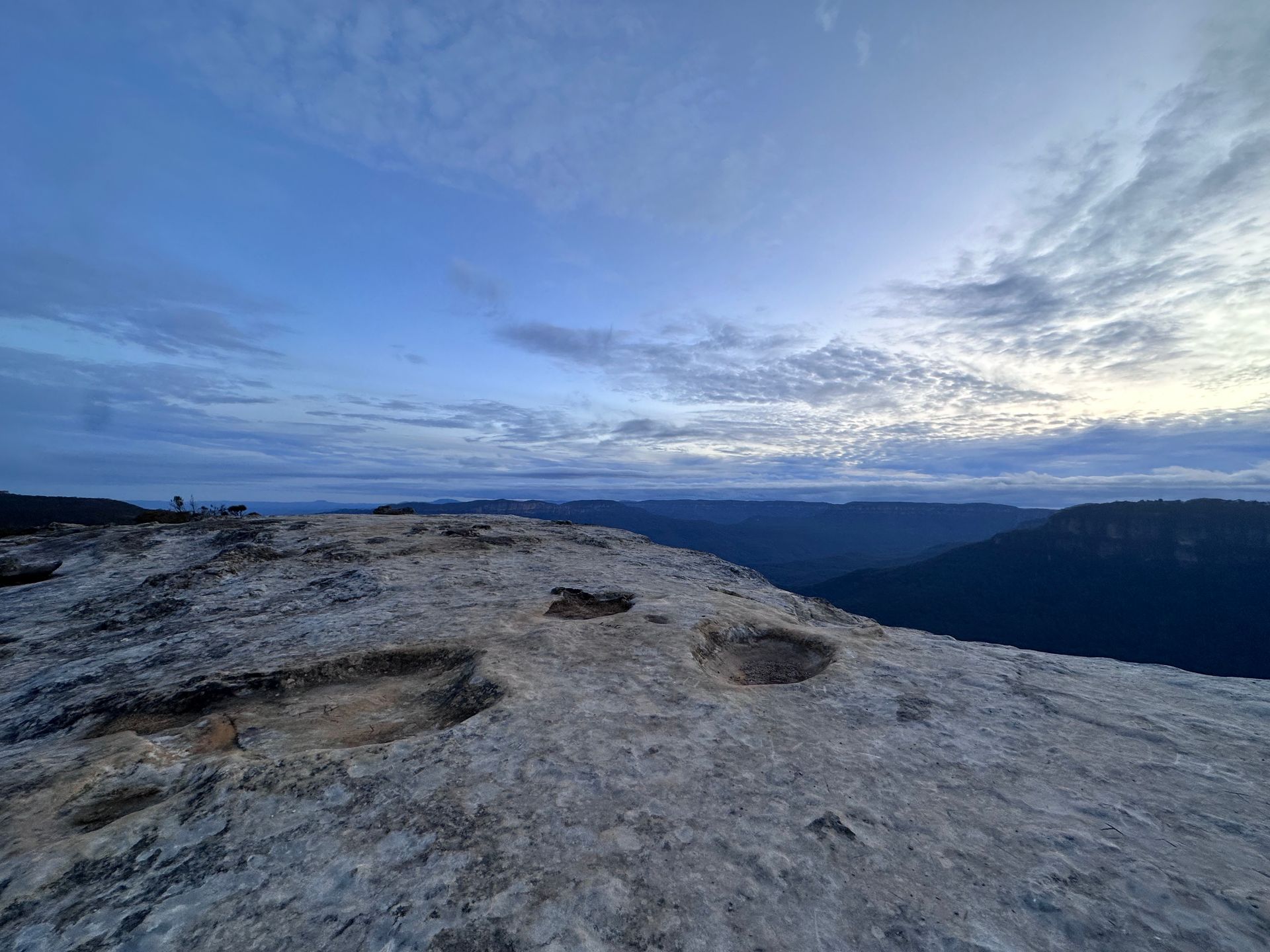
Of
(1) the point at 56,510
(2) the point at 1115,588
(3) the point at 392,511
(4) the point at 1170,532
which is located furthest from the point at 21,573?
(4) the point at 1170,532

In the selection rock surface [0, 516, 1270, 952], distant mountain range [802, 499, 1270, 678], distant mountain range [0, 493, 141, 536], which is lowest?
distant mountain range [802, 499, 1270, 678]

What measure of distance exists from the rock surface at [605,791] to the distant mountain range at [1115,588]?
128238mm

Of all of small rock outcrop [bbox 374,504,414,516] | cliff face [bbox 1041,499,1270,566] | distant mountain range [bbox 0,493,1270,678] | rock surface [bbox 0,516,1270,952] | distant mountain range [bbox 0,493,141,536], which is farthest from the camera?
cliff face [bbox 1041,499,1270,566]

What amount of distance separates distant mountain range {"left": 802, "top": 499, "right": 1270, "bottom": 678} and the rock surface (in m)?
128

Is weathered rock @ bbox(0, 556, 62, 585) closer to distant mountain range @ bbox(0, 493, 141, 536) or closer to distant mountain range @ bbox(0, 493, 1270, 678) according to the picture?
distant mountain range @ bbox(0, 493, 141, 536)

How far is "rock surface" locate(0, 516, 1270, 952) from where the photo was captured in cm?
401

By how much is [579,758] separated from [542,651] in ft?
10.1

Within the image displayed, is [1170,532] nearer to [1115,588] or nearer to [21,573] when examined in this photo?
[1115,588]

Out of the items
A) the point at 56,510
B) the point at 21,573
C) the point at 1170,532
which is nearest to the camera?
the point at 21,573

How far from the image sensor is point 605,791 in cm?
541

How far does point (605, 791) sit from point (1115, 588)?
598ft

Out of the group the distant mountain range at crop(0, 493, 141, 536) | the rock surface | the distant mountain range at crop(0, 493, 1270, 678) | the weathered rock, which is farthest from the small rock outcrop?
the distant mountain range at crop(0, 493, 1270, 678)

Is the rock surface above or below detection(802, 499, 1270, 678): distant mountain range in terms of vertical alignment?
above

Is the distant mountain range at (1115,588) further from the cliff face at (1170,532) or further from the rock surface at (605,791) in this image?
the rock surface at (605,791)
